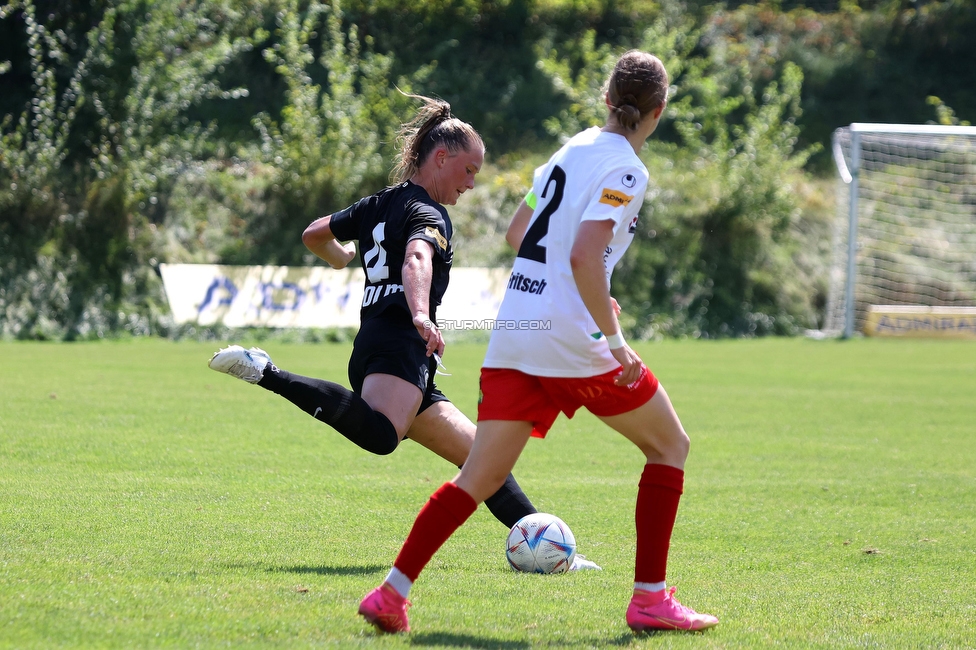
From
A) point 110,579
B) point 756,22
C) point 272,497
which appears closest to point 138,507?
point 272,497

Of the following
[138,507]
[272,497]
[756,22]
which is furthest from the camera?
[756,22]

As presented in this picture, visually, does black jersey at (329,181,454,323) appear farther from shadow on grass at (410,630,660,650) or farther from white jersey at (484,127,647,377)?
shadow on grass at (410,630,660,650)

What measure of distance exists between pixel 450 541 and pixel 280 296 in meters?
14.2

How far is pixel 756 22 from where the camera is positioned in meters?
28.0

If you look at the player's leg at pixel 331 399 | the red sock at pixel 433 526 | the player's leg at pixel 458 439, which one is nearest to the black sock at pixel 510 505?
the player's leg at pixel 458 439

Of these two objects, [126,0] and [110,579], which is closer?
[110,579]

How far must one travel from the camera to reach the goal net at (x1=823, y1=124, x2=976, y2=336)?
22.7 meters

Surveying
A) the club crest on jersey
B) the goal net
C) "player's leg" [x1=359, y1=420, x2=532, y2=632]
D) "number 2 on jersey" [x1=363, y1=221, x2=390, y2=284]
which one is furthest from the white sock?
the goal net

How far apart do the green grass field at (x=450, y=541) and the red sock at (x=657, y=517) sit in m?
0.25

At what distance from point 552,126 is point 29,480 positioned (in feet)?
59.3

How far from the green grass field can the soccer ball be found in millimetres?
90

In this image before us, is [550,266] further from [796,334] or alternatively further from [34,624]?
[796,334]

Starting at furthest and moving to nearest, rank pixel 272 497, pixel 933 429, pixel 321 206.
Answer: pixel 321 206, pixel 933 429, pixel 272 497

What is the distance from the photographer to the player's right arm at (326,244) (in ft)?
16.1
